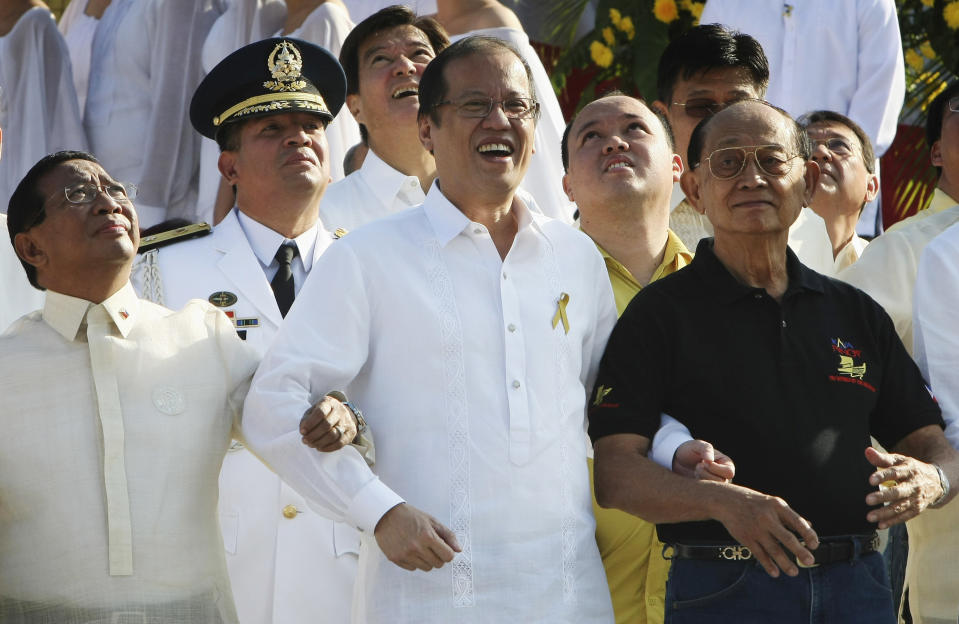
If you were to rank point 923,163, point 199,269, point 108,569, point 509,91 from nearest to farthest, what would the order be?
point 108,569 → point 509,91 → point 199,269 → point 923,163

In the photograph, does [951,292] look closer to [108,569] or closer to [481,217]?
[481,217]

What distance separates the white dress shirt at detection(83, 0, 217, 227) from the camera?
23.6 ft

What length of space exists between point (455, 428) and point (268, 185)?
4.53 feet

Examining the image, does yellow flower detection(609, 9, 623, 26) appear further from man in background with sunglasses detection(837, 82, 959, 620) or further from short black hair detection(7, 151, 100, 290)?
short black hair detection(7, 151, 100, 290)

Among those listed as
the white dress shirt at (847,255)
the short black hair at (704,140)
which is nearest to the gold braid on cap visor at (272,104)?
the short black hair at (704,140)

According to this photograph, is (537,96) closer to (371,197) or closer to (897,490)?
(371,197)

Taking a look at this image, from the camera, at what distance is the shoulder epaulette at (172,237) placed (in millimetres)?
4609

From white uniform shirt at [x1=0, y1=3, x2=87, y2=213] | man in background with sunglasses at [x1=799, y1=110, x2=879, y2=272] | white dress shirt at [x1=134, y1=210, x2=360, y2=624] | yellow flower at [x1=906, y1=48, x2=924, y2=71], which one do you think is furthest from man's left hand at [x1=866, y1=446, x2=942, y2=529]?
white uniform shirt at [x1=0, y1=3, x2=87, y2=213]

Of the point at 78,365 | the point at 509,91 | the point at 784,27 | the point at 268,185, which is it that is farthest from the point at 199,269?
the point at 784,27

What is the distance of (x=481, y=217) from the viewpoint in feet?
12.9

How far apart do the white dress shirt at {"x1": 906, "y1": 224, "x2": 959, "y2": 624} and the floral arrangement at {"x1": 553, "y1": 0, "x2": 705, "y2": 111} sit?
3256mm

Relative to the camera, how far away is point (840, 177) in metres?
5.59

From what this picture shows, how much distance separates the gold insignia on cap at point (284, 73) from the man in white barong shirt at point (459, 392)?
97 cm

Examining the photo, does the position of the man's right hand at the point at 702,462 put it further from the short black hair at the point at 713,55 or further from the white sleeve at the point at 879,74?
the white sleeve at the point at 879,74
